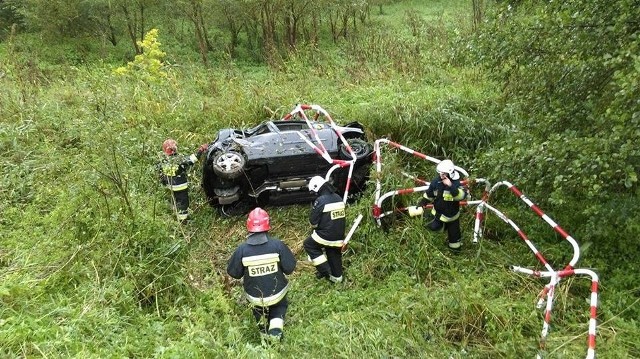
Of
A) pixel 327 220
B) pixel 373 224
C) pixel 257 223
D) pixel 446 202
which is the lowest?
pixel 373 224

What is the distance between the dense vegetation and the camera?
3949mm

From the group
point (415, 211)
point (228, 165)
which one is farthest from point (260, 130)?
point (415, 211)

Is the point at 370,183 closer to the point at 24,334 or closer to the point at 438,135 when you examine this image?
the point at 438,135

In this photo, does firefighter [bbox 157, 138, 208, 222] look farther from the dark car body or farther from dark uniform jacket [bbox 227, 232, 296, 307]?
dark uniform jacket [bbox 227, 232, 296, 307]

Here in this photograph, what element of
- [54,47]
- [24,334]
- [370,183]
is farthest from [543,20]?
[54,47]

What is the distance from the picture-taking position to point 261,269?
4.56m

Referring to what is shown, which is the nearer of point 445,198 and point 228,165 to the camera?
point 445,198

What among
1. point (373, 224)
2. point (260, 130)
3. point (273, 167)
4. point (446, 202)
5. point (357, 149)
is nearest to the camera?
point (446, 202)

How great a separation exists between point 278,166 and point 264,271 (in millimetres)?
2125

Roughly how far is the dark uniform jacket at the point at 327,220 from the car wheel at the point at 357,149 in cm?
121

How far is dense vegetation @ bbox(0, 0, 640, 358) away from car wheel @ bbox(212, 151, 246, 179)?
866 mm

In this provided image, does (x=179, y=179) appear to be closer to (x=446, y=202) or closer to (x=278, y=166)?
(x=278, y=166)

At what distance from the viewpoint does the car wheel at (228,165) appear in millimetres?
6121

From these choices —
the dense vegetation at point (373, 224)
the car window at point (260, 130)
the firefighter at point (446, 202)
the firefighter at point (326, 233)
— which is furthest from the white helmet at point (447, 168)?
the car window at point (260, 130)
